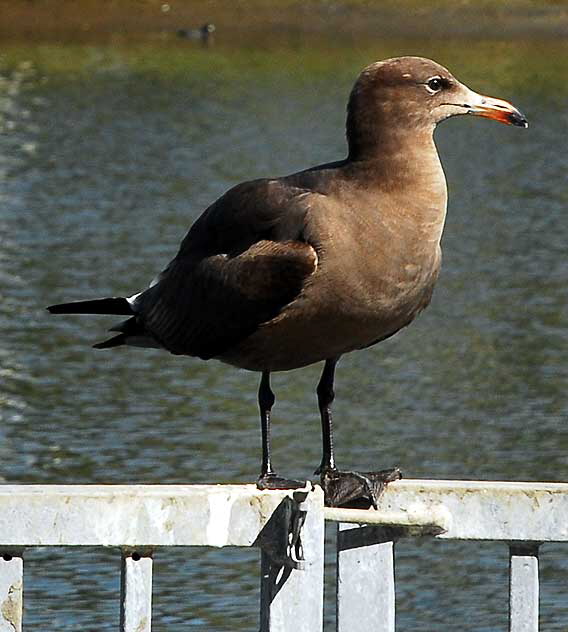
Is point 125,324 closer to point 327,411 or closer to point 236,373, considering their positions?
point 327,411

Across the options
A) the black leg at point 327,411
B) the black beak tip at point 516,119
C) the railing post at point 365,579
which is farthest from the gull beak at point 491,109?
the railing post at point 365,579

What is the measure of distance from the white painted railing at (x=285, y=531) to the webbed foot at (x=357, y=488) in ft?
0.64

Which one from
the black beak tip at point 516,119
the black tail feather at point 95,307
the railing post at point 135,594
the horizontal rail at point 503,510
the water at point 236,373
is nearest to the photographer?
the railing post at point 135,594

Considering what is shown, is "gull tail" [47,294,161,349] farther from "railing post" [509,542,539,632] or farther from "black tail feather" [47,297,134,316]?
"railing post" [509,542,539,632]

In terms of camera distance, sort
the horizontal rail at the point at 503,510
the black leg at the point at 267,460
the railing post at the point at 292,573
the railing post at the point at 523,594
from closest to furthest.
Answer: the railing post at the point at 292,573 < the railing post at the point at 523,594 < the horizontal rail at the point at 503,510 < the black leg at the point at 267,460

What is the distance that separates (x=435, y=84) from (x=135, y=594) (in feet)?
6.51

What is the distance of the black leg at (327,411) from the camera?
503 cm

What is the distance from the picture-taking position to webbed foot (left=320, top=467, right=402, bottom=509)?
4.30 meters

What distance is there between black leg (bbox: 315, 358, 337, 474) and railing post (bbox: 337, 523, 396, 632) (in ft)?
3.07

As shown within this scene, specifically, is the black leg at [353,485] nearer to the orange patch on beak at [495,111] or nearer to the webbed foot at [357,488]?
the webbed foot at [357,488]

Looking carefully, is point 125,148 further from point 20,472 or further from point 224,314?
point 224,314

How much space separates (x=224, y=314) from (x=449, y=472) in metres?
5.43

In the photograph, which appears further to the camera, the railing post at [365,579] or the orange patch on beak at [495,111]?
the orange patch on beak at [495,111]

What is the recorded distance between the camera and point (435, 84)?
5.07 metres
